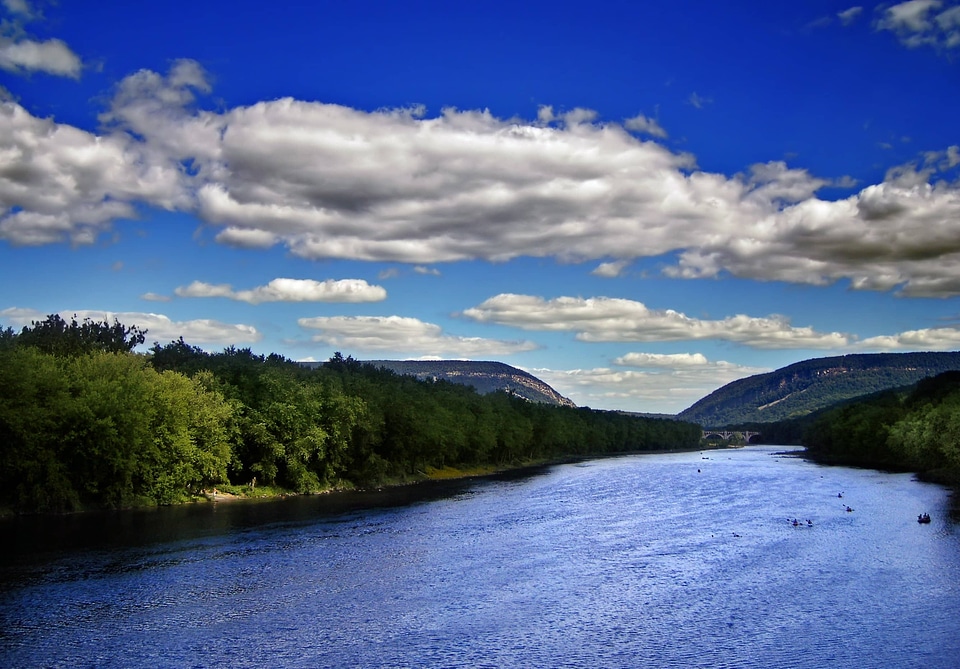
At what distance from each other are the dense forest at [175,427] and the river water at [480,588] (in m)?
5.66

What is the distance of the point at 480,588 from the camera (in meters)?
52.7

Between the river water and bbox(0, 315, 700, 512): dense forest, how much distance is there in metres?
5.66

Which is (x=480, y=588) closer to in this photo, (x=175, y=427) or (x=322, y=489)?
(x=175, y=427)

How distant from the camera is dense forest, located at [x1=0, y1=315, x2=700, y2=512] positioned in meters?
79.2

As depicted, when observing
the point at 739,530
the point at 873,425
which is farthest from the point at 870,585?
the point at 873,425

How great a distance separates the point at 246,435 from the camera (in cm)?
10475

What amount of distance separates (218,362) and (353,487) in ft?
106

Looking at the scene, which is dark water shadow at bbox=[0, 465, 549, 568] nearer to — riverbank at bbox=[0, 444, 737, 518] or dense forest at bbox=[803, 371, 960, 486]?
riverbank at bbox=[0, 444, 737, 518]

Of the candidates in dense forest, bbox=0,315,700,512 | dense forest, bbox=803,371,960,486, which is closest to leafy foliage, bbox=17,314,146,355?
dense forest, bbox=0,315,700,512

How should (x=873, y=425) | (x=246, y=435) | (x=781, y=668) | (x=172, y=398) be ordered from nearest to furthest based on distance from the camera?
(x=781, y=668) < (x=172, y=398) < (x=246, y=435) < (x=873, y=425)

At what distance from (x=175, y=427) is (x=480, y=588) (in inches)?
1968

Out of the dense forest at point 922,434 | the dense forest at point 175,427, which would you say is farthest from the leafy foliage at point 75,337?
the dense forest at point 922,434

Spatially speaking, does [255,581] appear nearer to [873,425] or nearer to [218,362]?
[218,362]

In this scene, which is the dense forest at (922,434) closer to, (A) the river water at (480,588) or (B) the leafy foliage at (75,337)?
(A) the river water at (480,588)
